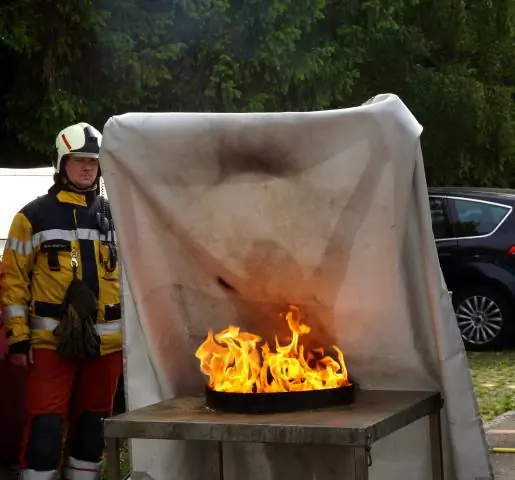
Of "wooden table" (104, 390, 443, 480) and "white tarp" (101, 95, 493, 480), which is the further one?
"white tarp" (101, 95, 493, 480)

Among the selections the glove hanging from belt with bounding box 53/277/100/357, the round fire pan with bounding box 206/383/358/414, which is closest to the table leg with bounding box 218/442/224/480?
the round fire pan with bounding box 206/383/358/414

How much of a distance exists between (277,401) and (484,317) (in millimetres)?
8767

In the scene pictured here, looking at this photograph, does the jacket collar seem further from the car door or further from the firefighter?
the car door

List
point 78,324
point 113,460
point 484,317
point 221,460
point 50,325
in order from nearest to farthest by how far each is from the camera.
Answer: point 113,460, point 221,460, point 78,324, point 50,325, point 484,317

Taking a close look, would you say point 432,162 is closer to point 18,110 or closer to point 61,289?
point 18,110

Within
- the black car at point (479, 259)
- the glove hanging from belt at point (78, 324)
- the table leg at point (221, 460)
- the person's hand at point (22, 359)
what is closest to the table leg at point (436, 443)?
the table leg at point (221, 460)

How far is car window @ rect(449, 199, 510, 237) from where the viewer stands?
12.6 metres

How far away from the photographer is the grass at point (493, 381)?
8.93 m

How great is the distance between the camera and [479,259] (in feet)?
41.2

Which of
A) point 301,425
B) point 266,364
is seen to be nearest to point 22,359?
point 266,364

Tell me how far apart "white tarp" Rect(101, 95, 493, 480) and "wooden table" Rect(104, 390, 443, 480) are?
4.9 inches

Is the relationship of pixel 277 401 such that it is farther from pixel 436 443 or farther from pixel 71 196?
pixel 71 196

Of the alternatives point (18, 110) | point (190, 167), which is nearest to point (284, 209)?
point (190, 167)

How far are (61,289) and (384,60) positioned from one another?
14.1 metres
